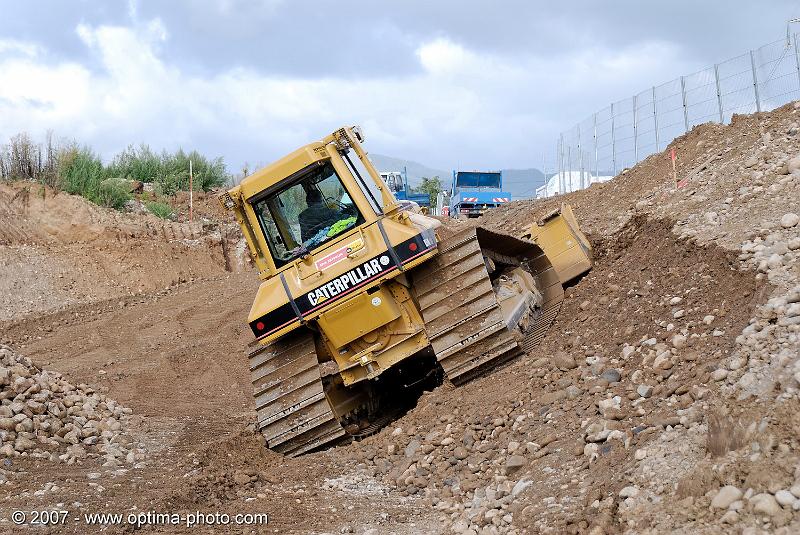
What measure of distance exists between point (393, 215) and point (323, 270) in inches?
Answer: 31.7

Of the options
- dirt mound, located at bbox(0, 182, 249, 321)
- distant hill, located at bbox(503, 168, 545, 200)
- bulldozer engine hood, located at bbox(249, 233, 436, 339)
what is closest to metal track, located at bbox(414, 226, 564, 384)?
bulldozer engine hood, located at bbox(249, 233, 436, 339)

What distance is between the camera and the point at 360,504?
20.8ft

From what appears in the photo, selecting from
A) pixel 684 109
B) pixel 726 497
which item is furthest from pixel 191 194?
pixel 726 497

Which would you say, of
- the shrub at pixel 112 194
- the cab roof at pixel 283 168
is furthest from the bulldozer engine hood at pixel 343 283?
the shrub at pixel 112 194

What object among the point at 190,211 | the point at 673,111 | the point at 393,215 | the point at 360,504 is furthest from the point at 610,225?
the point at 190,211

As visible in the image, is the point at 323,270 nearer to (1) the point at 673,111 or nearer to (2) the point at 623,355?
(2) the point at 623,355

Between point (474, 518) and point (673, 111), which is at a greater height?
point (673, 111)

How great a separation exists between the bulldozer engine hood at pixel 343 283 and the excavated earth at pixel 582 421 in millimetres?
1184

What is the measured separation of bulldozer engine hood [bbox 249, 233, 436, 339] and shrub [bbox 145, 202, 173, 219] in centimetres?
1610

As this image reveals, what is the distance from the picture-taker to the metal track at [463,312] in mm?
7883

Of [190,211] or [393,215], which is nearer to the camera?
[393,215]

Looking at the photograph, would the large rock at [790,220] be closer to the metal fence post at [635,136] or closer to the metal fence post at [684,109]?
the metal fence post at [684,109]

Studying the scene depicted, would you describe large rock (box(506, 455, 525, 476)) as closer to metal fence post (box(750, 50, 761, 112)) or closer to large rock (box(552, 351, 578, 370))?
large rock (box(552, 351, 578, 370))

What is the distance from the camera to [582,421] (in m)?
6.15
